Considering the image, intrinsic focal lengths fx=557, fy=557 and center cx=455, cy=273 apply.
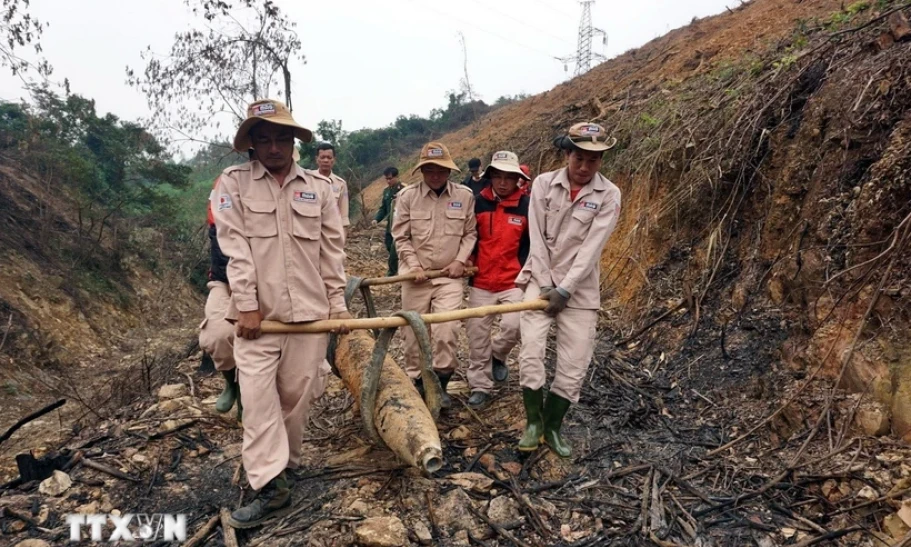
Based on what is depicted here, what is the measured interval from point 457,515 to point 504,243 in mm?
1962

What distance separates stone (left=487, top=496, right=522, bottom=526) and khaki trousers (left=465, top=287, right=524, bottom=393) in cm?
128

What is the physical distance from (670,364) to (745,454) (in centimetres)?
129

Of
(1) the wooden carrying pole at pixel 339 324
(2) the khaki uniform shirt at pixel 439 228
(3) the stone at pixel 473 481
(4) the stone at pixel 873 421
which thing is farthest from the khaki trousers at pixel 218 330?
(4) the stone at pixel 873 421

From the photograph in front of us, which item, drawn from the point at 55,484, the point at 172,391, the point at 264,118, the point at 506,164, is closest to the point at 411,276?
the point at 506,164

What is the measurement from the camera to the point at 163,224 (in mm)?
12906

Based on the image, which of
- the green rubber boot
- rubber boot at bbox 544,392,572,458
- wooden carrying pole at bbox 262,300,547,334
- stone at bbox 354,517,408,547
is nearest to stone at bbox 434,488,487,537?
stone at bbox 354,517,408,547

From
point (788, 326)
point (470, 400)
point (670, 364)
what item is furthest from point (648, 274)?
point (470, 400)

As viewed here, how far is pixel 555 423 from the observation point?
3.49 meters

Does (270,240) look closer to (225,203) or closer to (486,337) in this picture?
(225,203)

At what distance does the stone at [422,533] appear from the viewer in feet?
8.82

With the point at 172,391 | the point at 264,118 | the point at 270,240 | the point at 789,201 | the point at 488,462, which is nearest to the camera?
the point at 264,118

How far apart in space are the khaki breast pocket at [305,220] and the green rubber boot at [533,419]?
161 centimetres

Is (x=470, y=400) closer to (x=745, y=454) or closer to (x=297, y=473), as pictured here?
(x=297, y=473)

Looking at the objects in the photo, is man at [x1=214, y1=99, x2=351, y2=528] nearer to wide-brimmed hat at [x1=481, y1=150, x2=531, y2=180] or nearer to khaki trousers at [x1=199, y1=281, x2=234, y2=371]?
khaki trousers at [x1=199, y1=281, x2=234, y2=371]
